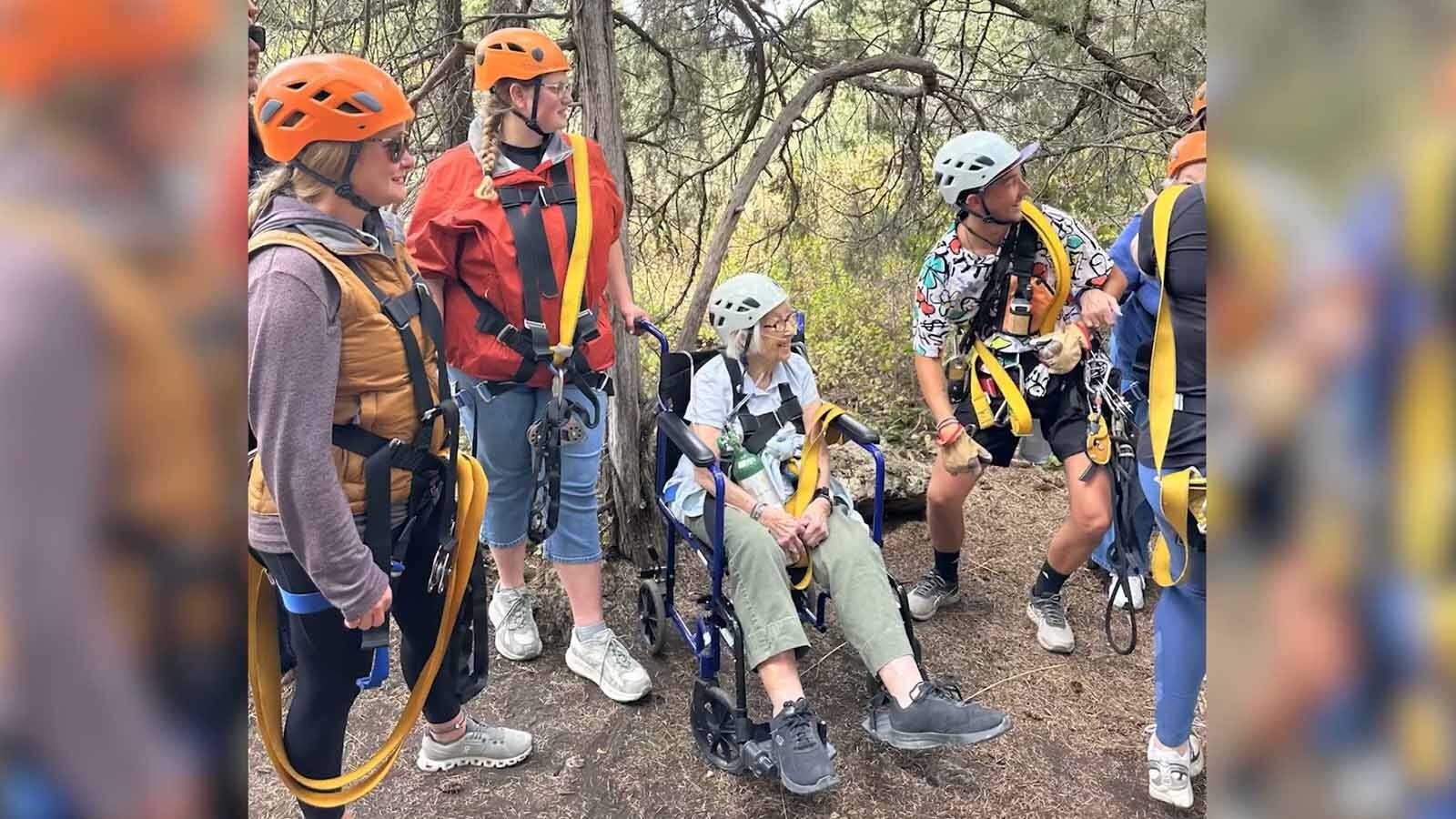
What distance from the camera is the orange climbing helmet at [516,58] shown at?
3.00m

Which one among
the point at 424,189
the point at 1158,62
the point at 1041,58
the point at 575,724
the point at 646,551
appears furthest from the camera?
the point at 1041,58

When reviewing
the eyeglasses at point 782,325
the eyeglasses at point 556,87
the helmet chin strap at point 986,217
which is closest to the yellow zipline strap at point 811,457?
the eyeglasses at point 782,325

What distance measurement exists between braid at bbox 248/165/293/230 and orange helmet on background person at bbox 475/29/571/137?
114 centimetres

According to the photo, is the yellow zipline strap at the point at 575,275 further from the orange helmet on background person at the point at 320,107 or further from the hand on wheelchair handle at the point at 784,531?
the orange helmet on background person at the point at 320,107

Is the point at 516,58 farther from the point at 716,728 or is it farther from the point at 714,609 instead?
Answer: the point at 716,728

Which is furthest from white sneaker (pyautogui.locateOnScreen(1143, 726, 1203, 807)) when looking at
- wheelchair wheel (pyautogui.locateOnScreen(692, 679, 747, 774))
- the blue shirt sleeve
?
the blue shirt sleeve
